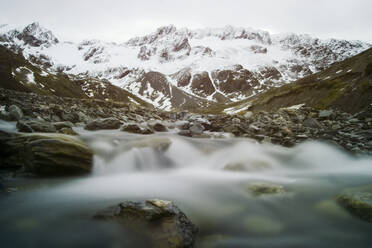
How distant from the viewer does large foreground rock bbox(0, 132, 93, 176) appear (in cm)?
740

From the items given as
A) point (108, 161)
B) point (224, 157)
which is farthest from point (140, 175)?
point (224, 157)

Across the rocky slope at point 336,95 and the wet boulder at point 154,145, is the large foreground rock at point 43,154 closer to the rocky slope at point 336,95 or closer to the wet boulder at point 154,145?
the wet boulder at point 154,145

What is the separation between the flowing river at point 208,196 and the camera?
183 inches

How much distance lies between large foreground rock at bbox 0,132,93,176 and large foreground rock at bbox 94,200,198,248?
3.37 metres

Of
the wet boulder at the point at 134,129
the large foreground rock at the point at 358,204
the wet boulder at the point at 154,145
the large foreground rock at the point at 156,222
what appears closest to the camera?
the large foreground rock at the point at 156,222

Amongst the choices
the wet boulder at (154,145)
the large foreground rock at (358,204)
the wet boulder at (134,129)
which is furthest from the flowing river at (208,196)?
the wet boulder at (134,129)

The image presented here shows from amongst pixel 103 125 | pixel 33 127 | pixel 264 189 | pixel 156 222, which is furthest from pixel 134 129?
pixel 156 222

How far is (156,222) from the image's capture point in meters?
4.41

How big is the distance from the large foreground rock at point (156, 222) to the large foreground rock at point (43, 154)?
11.0ft

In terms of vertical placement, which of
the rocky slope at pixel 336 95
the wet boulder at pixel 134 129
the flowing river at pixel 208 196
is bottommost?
the flowing river at pixel 208 196

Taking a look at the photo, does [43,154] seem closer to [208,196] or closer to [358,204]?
[208,196]

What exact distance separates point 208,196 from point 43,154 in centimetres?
530

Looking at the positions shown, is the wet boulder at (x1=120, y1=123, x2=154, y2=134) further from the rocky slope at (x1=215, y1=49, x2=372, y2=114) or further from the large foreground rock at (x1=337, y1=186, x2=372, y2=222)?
the rocky slope at (x1=215, y1=49, x2=372, y2=114)

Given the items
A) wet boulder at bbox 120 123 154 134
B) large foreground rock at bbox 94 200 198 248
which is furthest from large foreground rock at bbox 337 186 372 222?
wet boulder at bbox 120 123 154 134
